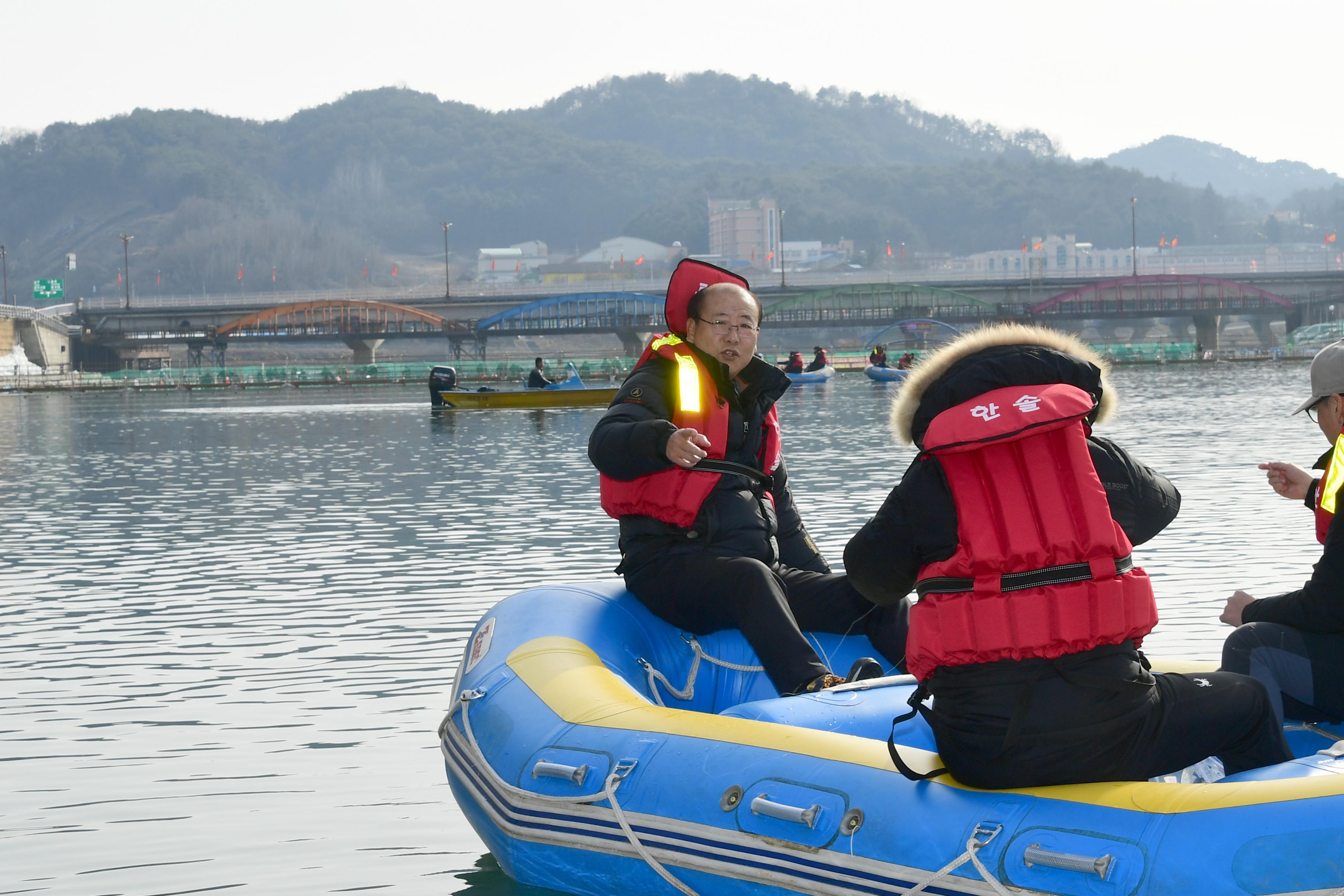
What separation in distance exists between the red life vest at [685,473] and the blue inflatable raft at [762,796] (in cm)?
47

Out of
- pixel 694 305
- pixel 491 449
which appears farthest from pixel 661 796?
pixel 491 449

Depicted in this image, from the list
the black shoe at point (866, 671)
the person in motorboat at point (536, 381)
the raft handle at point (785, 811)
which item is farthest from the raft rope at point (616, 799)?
the person in motorboat at point (536, 381)

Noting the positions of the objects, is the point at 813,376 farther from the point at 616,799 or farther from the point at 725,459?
the point at 616,799

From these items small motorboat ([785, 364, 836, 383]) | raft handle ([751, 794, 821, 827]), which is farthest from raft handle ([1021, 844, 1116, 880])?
small motorboat ([785, 364, 836, 383])

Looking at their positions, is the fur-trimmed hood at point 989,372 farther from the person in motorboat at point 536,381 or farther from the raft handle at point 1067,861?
the person in motorboat at point 536,381

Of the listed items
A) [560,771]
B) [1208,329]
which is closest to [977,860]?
[560,771]

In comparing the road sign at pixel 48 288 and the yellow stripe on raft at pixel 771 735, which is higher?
the road sign at pixel 48 288

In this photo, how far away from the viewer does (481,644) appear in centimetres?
603

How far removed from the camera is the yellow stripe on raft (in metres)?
3.77

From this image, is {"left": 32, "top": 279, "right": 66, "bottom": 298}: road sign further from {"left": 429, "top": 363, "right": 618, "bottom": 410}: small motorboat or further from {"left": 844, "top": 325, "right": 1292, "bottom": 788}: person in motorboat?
{"left": 844, "top": 325, "right": 1292, "bottom": 788}: person in motorboat

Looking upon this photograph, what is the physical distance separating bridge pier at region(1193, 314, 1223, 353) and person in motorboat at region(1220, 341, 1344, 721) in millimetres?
110378

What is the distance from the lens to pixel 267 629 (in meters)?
10.0

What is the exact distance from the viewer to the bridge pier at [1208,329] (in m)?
110

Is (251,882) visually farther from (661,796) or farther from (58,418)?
(58,418)
